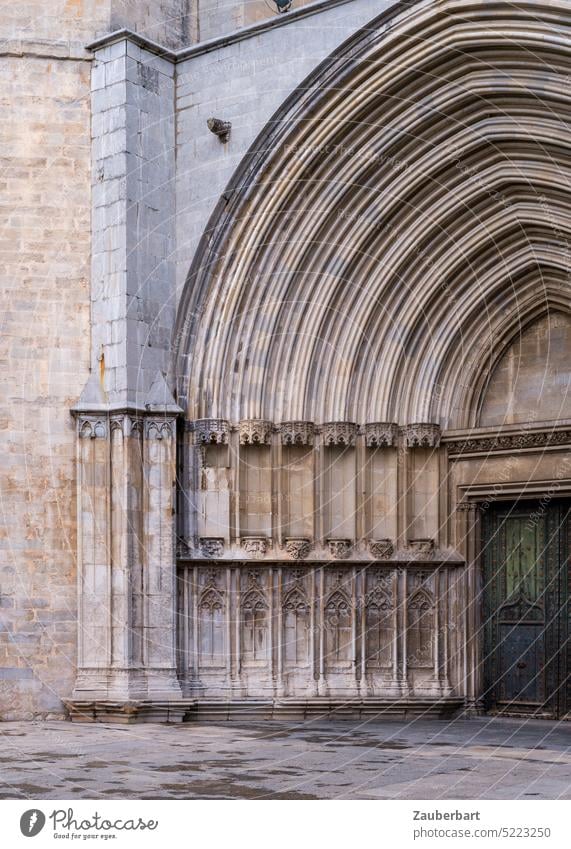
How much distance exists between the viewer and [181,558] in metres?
13.9

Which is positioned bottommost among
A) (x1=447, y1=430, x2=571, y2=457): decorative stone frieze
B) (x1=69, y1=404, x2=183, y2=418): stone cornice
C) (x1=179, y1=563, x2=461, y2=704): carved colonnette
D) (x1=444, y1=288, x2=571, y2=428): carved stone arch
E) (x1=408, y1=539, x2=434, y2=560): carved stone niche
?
(x1=179, y1=563, x2=461, y2=704): carved colonnette

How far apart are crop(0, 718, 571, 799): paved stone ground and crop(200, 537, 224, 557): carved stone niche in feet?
5.71

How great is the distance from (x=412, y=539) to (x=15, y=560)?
4.10m

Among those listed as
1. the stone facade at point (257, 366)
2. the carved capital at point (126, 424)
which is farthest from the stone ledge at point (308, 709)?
the carved capital at point (126, 424)

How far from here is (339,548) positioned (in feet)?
46.0

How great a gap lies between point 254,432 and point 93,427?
164 cm

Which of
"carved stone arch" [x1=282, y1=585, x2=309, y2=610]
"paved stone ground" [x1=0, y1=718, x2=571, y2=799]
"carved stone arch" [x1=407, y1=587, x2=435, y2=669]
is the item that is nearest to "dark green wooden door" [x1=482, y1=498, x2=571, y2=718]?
"paved stone ground" [x1=0, y1=718, x2=571, y2=799]

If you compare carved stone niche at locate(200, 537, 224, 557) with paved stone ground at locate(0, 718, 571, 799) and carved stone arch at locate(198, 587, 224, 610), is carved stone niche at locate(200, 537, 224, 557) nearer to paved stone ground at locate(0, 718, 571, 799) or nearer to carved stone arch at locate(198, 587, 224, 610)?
carved stone arch at locate(198, 587, 224, 610)

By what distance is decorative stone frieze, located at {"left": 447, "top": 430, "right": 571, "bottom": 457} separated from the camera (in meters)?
13.7

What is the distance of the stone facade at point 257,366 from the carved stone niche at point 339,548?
0.07 m

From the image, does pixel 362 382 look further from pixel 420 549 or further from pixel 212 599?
pixel 212 599

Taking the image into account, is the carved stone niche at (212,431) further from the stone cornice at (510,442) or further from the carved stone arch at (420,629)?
the carved stone arch at (420,629)

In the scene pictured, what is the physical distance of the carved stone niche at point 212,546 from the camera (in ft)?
45.8

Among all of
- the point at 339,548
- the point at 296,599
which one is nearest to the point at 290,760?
the point at 296,599
